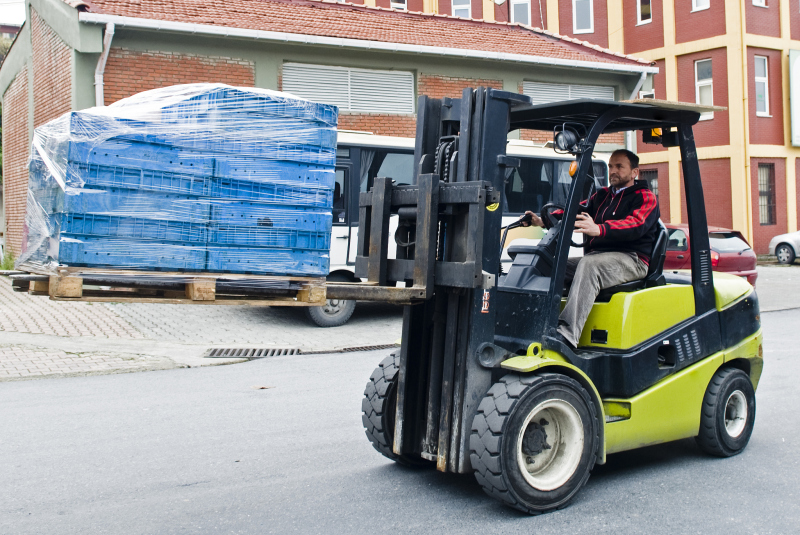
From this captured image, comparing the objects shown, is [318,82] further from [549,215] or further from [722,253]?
[549,215]

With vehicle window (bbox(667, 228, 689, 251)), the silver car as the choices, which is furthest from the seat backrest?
the silver car

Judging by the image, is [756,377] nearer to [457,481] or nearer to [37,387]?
[457,481]

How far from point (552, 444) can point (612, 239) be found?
4.42ft

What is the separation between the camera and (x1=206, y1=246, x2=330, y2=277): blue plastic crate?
470cm

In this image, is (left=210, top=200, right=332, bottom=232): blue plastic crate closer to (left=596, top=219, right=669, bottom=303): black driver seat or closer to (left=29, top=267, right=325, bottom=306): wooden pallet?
(left=29, top=267, right=325, bottom=306): wooden pallet

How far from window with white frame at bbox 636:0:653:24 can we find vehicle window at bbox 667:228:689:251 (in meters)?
17.3

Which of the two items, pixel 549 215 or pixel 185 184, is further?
pixel 549 215

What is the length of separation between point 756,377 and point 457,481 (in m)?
2.51

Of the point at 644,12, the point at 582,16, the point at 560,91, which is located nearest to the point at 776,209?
the point at 644,12

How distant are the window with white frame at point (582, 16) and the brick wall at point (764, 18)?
6.23 m

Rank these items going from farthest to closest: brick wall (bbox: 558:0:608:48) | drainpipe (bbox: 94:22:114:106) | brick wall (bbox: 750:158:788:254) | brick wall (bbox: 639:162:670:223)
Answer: brick wall (bbox: 558:0:608:48) < brick wall (bbox: 639:162:670:223) < brick wall (bbox: 750:158:788:254) < drainpipe (bbox: 94:22:114:106)

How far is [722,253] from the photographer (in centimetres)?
1561

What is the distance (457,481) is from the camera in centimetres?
507

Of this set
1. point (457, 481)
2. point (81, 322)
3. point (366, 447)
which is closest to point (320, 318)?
point (81, 322)
